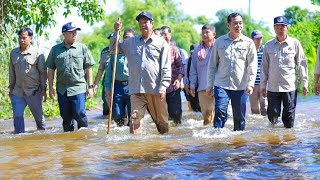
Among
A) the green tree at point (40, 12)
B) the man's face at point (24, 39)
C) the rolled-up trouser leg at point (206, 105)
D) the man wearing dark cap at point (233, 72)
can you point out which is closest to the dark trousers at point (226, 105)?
the man wearing dark cap at point (233, 72)

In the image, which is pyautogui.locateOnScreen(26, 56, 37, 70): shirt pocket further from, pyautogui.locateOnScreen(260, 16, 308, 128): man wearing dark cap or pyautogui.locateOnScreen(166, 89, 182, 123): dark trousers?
pyautogui.locateOnScreen(260, 16, 308, 128): man wearing dark cap

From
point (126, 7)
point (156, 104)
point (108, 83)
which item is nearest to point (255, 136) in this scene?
point (156, 104)

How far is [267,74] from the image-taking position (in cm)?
1012

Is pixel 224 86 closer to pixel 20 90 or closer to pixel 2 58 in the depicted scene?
pixel 20 90

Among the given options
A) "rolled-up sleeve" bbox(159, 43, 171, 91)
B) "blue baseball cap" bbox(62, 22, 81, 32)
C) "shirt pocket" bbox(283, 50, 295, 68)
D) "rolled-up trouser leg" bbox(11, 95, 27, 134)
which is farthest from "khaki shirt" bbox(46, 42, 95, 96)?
"shirt pocket" bbox(283, 50, 295, 68)

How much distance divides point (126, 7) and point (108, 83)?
5725 centimetres

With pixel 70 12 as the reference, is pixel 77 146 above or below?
below

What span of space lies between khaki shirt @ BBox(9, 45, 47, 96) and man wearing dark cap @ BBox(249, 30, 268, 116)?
13.6ft

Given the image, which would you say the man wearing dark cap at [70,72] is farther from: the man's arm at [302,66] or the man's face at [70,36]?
the man's arm at [302,66]

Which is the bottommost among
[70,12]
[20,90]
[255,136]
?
[255,136]

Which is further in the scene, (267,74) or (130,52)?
(267,74)

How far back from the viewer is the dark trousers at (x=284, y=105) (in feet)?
32.3

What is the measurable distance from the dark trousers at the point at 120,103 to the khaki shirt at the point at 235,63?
1833 mm

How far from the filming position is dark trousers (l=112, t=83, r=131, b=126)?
10.5m
